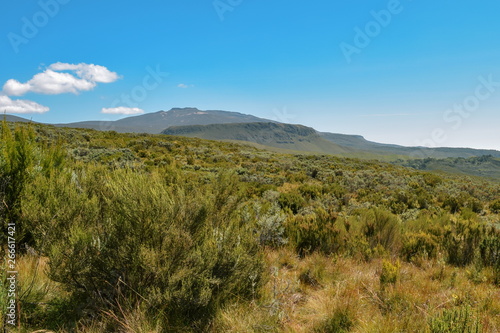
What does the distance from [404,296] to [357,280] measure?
711mm

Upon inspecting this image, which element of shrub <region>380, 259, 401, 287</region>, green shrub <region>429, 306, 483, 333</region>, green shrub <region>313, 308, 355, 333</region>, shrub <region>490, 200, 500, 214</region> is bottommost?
shrub <region>490, 200, 500, 214</region>

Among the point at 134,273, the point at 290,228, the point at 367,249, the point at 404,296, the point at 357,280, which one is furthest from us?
the point at 290,228

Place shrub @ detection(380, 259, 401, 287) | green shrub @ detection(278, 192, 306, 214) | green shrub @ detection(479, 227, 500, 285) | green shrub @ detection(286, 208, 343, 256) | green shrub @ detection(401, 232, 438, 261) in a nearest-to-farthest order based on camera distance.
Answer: shrub @ detection(380, 259, 401, 287), green shrub @ detection(479, 227, 500, 285), green shrub @ detection(401, 232, 438, 261), green shrub @ detection(286, 208, 343, 256), green shrub @ detection(278, 192, 306, 214)

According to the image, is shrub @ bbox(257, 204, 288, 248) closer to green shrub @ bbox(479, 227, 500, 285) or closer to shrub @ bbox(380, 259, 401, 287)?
shrub @ bbox(380, 259, 401, 287)

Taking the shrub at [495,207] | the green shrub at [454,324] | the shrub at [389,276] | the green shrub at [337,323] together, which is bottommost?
the shrub at [495,207]

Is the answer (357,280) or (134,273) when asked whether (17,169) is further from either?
(357,280)

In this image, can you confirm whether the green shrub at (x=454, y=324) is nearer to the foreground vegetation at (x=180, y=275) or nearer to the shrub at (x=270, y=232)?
the foreground vegetation at (x=180, y=275)

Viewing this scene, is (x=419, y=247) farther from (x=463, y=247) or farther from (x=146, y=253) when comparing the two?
(x=146, y=253)

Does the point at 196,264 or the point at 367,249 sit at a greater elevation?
the point at 196,264

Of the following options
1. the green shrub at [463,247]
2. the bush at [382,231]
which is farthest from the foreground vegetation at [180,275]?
the bush at [382,231]

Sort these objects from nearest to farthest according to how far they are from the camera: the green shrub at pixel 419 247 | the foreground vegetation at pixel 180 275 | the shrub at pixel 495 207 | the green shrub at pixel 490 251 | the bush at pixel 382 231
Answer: the foreground vegetation at pixel 180 275 < the green shrub at pixel 490 251 < the green shrub at pixel 419 247 < the bush at pixel 382 231 < the shrub at pixel 495 207

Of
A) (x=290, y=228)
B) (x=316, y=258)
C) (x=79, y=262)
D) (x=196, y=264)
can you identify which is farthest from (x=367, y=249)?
(x=79, y=262)

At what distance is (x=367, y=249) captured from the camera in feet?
15.9

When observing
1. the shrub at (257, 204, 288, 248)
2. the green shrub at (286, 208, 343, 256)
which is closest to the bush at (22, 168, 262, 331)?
the shrub at (257, 204, 288, 248)
